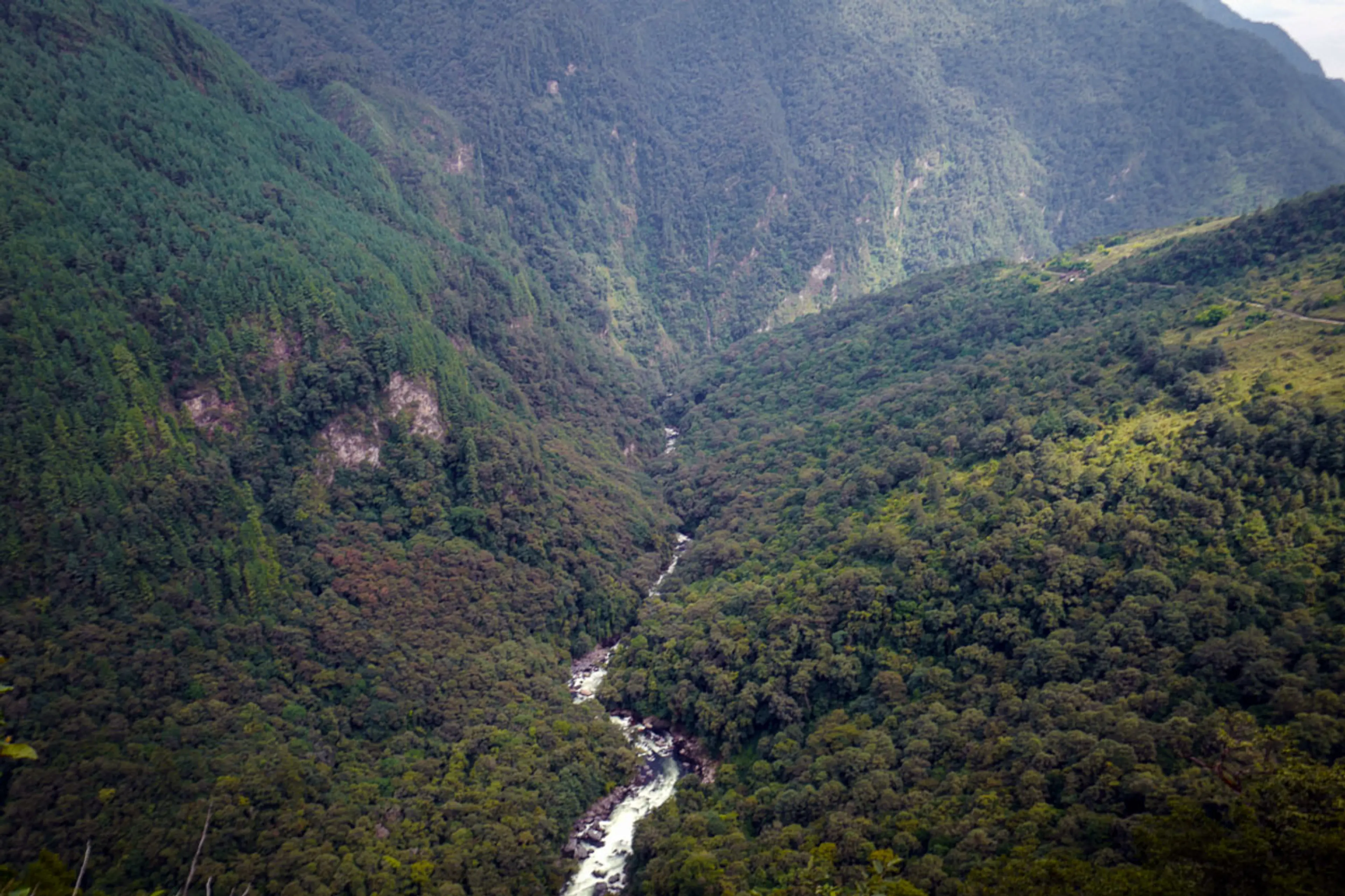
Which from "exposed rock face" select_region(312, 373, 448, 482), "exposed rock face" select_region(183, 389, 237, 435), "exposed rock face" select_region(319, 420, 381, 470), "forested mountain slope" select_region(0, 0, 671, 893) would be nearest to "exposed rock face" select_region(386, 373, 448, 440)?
→ "exposed rock face" select_region(312, 373, 448, 482)

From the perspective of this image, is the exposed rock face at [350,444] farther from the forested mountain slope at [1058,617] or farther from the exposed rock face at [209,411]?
the forested mountain slope at [1058,617]

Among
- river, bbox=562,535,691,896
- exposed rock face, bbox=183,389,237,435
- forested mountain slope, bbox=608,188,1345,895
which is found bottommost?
river, bbox=562,535,691,896

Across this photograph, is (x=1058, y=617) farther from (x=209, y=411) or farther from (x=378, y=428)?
(x=209, y=411)

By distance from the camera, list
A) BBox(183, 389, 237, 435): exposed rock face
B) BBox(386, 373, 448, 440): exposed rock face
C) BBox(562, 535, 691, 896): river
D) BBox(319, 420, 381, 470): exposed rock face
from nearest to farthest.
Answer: BBox(562, 535, 691, 896): river < BBox(183, 389, 237, 435): exposed rock face < BBox(319, 420, 381, 470): exposed rock face < BBox(386, 373, 448, 440): exposed rock face

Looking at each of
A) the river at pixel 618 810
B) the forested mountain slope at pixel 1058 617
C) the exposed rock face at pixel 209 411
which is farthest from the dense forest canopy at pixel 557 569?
the river at pixel 618 810

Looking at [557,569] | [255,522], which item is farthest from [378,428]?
[557,569]

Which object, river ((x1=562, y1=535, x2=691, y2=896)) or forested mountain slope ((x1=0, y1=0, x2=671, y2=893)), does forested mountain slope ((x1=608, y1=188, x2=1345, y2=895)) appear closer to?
river ((x1=562, y1=535, x2=691, y2=896))

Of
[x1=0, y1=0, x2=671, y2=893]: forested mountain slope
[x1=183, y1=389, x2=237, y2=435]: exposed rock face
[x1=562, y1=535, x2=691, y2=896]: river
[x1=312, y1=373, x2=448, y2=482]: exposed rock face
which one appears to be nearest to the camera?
[x1=0, y1=0, x2=671, y2=893]: forested mountain slope
